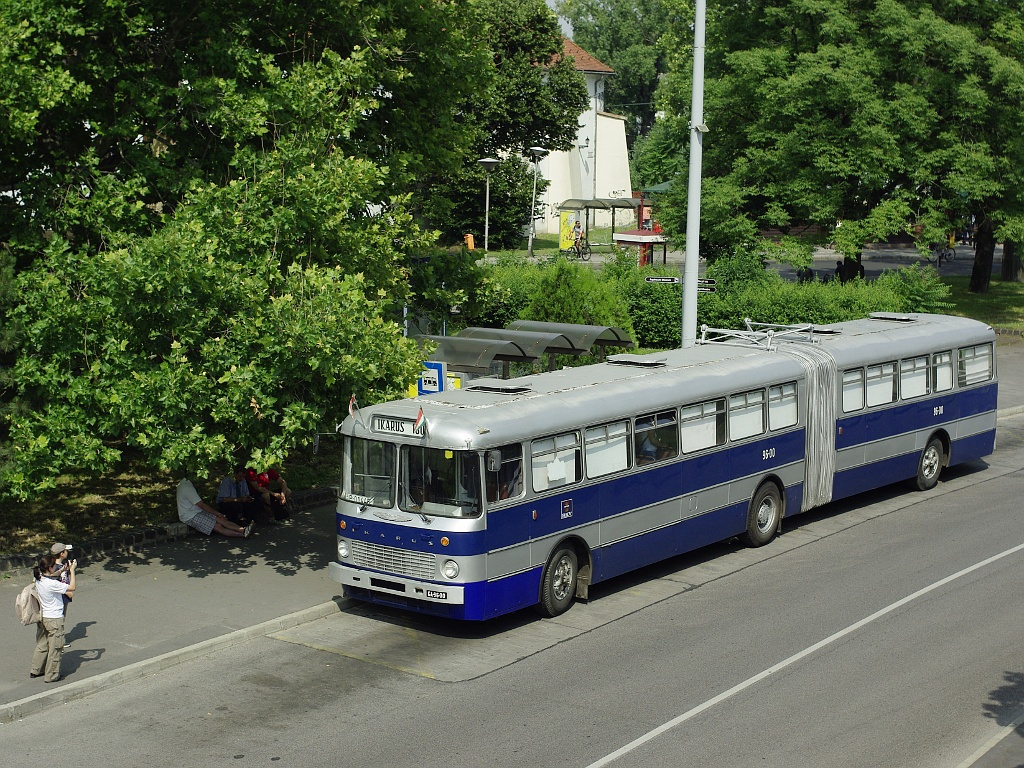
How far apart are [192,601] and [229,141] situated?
6.22 metres

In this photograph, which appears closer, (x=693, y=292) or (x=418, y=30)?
(x=418, y=30)

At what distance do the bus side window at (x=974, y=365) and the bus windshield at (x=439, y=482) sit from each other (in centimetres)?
1199

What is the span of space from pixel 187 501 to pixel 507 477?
18.9 feet

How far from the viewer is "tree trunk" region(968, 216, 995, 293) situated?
47.0m

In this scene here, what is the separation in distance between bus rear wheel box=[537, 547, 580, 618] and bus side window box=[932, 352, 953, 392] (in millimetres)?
9500

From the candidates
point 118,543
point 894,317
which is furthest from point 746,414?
point 118,543

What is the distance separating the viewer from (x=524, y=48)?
63.9 m

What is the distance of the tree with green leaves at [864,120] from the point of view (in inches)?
1463

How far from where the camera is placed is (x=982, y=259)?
161 feet

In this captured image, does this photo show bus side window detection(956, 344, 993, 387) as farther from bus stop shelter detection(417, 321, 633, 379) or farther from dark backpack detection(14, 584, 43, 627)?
dark backpack detection(14, 584, 43, 627)

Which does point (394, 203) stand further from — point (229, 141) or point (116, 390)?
point (116, 390)

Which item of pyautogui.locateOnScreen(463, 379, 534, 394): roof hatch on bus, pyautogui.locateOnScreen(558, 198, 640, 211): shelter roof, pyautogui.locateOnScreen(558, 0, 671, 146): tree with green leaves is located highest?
pyautogui.locateOnScreen(558, 0, 671, 146): tree with green leaves

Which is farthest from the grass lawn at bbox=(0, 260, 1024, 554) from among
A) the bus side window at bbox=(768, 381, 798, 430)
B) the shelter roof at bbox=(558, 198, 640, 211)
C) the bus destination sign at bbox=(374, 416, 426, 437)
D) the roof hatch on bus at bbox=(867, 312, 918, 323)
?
the shelter roof at bbox=(558, 198, 640, 211)

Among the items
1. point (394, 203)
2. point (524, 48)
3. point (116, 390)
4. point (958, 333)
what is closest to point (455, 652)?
point (116, 390)
